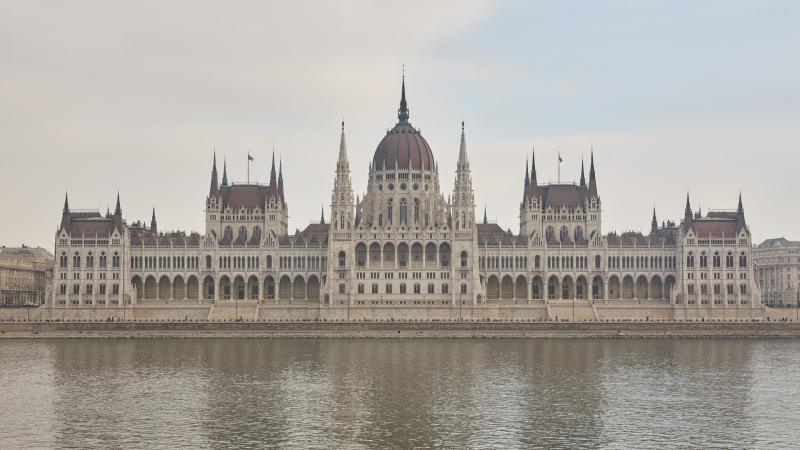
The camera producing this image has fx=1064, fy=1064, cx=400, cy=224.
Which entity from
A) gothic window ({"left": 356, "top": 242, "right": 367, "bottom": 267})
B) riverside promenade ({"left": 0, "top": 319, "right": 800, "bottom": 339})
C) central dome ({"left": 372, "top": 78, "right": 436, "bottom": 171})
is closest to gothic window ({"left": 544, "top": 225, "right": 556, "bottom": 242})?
central dome ({"left": 372, "top": 78, "right": 436, "bottom": 171})

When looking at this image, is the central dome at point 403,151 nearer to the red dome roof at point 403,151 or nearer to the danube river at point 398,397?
the red dome roof at point 403,151

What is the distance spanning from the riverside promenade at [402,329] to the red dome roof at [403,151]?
41663 millimetres

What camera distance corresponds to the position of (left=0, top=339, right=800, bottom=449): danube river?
203 ft

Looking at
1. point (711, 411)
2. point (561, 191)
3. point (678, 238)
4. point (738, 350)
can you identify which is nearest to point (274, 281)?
point (561, 191)

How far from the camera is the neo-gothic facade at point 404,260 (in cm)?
15662

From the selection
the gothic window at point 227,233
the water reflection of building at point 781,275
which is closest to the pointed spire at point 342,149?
the gothic window at point 227,233

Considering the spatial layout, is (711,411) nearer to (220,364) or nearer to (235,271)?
(220,364)

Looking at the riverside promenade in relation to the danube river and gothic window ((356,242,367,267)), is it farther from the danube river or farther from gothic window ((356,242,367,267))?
gothic window ((356,242,367,267))

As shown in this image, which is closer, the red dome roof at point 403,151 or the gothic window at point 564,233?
the red dome roof at point 403,151

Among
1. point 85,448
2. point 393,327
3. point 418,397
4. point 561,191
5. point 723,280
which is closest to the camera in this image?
point 85,448

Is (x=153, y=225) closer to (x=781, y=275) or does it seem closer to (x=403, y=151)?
(x=403, y=151)

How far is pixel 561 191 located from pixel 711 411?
104 meters

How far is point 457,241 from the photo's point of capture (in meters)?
159

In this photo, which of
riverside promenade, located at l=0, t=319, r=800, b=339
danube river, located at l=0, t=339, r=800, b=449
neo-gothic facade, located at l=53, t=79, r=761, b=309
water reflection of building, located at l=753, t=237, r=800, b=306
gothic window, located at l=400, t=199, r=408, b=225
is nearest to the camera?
danube river, located at l=0, t=339, r=800, b=449
